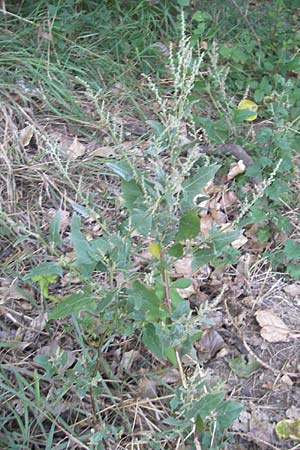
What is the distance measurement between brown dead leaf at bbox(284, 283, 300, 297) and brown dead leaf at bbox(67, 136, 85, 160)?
0.88m

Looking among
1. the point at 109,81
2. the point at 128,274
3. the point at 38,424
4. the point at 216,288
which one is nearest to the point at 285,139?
the point at 216,288

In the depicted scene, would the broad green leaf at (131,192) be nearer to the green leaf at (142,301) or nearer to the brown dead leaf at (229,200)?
the green leaf at (142,301)

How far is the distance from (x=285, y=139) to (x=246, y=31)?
89cm

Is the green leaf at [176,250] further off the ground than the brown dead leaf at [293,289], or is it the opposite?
the green leaf at [176,250]

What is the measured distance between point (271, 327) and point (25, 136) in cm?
112

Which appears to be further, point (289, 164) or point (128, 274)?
point (289, 164)

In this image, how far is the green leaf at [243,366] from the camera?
1.77 m

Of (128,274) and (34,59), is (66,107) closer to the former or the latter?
(34,59)

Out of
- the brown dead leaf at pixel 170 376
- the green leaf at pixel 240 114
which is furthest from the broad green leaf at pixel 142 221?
the green leaf at pixel 240 114

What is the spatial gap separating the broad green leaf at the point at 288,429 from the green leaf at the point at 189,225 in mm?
619

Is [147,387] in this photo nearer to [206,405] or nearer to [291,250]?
[206,405]

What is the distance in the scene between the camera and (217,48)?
2.59m

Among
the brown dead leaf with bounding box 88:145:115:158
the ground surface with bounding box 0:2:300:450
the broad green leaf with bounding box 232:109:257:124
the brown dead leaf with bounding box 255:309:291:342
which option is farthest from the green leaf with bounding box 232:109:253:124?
the brown dead leaf with bounding box 255:309:291:342

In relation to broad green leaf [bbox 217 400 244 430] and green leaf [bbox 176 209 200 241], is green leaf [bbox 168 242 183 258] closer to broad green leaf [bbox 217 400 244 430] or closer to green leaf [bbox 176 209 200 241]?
green leaf [bbox 176 209 200 241]
